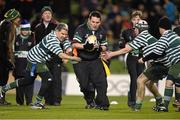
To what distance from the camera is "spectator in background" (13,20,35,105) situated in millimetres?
20447

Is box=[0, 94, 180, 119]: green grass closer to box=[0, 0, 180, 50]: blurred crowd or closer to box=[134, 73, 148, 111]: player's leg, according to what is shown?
box=[134, 73, 148, 111]: player's leg

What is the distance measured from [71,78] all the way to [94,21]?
8.71 m

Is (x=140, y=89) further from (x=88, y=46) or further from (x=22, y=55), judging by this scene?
(x=22, y=55)

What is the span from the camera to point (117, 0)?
3212 centimetres

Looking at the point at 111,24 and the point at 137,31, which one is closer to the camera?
the point at 137,31

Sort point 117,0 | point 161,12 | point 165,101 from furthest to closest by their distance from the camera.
→ point 117,0, point 161,12, point 165,101

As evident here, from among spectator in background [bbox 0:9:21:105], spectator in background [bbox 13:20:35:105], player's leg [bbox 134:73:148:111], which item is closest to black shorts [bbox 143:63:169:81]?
player's leg [bbox 134:73:148:111]

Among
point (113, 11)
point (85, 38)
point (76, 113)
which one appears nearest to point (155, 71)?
point (85, 38)

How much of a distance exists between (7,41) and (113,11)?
1133 centimetres

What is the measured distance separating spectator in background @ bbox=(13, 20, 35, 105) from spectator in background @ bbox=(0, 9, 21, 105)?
0.79 feet

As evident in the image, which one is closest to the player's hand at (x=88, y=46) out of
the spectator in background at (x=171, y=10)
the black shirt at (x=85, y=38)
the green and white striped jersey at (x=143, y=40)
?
the black shirt at (x=85, y=38)

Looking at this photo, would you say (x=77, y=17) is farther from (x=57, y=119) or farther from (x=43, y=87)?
(x=57, y=119)

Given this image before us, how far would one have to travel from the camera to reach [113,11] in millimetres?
30828

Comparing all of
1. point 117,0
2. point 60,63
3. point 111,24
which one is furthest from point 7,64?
point 117,0
